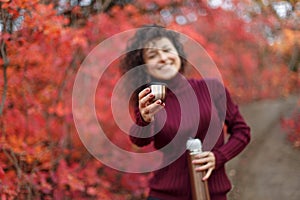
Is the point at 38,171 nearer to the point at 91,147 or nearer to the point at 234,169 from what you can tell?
the point at 91,147

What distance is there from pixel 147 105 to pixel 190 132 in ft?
1.40

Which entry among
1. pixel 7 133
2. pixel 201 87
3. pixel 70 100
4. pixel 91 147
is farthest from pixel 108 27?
pixel 201 87

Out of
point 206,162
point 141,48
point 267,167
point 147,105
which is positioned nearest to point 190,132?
point 206,162

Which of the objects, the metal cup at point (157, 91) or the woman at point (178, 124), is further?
the woman at point (178, 124)

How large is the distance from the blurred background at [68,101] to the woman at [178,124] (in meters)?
1.11

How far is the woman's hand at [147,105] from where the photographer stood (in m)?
1.96

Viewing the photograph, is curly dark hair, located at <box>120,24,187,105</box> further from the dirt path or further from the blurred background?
the dirt path

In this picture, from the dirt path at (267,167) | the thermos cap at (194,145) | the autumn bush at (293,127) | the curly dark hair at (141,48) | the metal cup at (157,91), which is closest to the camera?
the metal cup at (157,91)

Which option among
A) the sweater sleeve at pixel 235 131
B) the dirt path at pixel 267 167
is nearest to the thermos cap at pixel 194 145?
the sweater sleeve at pixel 235 131

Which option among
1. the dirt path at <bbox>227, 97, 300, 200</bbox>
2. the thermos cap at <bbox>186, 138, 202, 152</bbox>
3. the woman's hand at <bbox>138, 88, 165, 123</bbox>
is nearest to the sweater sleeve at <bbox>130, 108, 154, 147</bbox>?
the woman's hand at <bbox>138, 88, 165, 123</bbox>

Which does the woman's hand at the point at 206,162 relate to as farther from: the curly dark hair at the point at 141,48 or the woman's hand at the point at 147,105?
the curly dark hair at the point at 141,48

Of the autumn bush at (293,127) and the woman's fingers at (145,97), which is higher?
the woman's fingers at (145,97)

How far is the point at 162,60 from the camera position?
8.18ft

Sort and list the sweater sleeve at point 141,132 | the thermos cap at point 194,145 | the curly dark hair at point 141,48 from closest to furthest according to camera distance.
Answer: the thermos cap at point 194,145 < the sweater sleeve at point 141,132 < the curly dark hair at point 141,48
